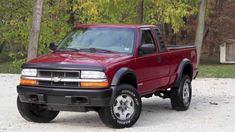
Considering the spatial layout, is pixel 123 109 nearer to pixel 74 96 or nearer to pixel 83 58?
pixel 74 96

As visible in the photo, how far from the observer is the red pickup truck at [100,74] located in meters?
8.73

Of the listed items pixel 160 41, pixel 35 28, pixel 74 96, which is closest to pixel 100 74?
pixel 74 96

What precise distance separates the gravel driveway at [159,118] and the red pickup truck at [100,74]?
342 millimetres

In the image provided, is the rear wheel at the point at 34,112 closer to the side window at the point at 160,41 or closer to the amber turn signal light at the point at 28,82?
the amber turn signal light at the point at 28,82

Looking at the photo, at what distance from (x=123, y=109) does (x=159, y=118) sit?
5.11ft

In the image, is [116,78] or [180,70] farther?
[180,70]

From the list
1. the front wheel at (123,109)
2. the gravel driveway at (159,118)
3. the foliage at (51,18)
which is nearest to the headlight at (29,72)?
the gravel driveway at (159,118)

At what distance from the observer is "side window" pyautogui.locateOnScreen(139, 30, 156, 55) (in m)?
9.86

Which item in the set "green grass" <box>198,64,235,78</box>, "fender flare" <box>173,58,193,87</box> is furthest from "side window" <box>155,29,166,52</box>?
"green grass" <box>198,64,235,78</box>

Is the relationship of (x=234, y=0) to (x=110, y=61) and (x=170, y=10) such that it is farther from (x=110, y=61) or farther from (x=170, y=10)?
(x=110, y=61)

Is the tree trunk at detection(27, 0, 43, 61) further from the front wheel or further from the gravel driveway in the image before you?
the front wheel

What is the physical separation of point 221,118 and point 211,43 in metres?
33.2

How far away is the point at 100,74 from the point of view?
28.6 feet

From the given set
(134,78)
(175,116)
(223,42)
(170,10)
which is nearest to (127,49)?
(134,78)
